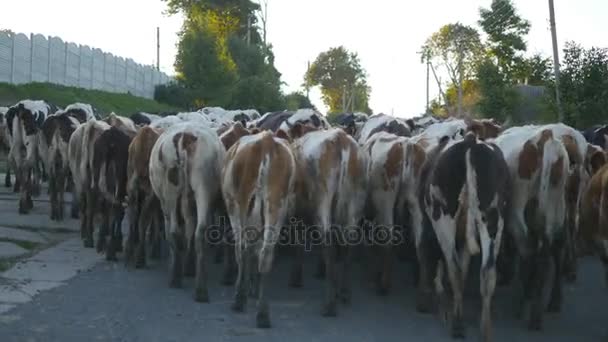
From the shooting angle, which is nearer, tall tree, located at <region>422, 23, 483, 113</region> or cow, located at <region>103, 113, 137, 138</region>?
cow, located at <region>103, 113, 137, 138</region>

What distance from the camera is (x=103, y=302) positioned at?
848 centimetres

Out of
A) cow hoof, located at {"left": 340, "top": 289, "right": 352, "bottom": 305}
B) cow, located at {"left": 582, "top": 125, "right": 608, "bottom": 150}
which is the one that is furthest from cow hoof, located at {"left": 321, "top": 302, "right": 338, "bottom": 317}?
cow, located at {"left": 582, "top": 125, "right": 608, "bottom": 150}

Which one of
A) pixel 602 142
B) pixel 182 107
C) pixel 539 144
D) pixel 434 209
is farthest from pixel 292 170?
pixel 182 107

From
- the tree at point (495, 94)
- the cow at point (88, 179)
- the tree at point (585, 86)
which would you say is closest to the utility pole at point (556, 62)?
the tree at point (585, 86)

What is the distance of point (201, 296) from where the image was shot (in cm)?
874

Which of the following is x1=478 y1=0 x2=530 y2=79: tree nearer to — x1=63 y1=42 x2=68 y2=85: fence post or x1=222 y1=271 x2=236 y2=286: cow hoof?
x1=63 y1=42 x2=68 y2=85: fence post

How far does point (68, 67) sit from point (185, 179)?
29040 mm

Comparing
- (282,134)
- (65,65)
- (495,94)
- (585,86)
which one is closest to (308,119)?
(282,134)

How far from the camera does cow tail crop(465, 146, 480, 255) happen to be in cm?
740

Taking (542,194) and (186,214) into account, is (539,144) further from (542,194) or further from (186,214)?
(186,214)

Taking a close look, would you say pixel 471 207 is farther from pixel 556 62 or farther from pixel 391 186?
pixel 556 62

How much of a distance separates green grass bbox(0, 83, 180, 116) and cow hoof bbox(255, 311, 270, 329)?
2144cm

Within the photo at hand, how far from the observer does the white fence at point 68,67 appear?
3052cm

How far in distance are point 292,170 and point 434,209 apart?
1.59 meters
